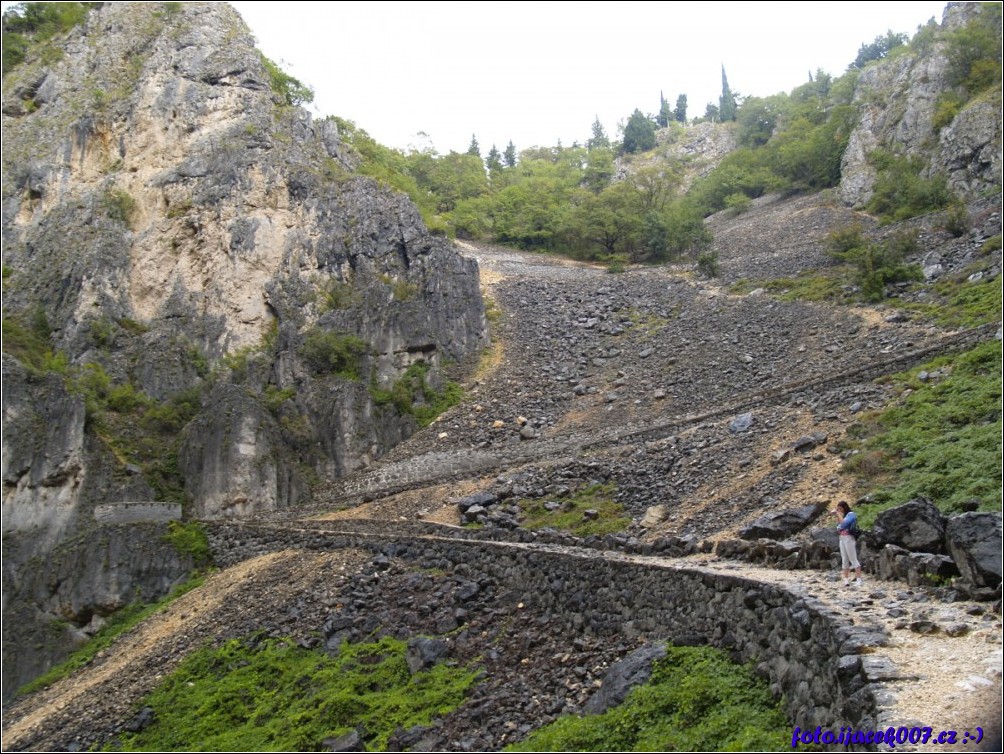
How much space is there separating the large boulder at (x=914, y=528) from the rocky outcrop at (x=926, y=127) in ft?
103

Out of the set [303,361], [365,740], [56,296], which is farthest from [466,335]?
[365,740]

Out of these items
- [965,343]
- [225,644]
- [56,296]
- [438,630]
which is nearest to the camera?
[438,630]

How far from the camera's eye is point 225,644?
19.1 metres

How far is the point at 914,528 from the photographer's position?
432 inches

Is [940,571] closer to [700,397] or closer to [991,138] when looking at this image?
[700,397]

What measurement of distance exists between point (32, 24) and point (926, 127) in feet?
160

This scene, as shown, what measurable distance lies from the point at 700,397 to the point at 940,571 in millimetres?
19875

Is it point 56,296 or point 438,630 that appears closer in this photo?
point 438,630

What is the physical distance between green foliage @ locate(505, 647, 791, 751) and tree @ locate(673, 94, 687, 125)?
123m

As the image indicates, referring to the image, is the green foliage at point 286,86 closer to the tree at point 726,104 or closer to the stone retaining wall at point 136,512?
the stone retaining wall at point 136,512

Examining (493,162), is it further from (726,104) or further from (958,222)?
(958,222)

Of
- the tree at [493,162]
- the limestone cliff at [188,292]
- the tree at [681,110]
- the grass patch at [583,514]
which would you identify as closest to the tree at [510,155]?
the tree at [493,162]

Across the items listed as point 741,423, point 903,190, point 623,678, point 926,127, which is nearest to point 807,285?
point 903,190

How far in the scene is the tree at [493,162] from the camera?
83481 millimetres
